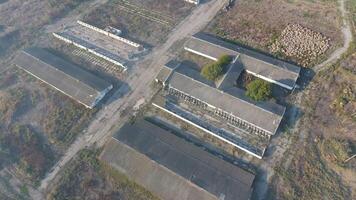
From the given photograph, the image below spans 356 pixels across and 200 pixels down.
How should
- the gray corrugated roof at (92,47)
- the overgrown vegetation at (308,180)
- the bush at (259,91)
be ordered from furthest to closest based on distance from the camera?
the gray corrugated roof at (92,47) → the bush at (259,91) → the overgrown vegetation at (308,180)

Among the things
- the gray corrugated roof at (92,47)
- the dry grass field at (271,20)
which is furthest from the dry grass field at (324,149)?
the gray corrugated roof at (92,47)

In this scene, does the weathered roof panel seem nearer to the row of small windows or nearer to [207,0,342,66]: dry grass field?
the row of small windows

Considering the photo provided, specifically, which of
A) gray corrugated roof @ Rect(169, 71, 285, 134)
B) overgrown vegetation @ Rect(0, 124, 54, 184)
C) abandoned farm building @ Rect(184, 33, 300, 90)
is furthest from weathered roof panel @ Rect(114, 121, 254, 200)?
abandoned farm building @ Rect(184, 33, 300, 90)

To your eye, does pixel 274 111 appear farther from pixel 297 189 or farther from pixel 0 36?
pixel 0 36

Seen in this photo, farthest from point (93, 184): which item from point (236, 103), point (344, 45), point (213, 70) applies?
point (344, 45)

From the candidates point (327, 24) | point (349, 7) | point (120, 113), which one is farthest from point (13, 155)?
point (349, 7)

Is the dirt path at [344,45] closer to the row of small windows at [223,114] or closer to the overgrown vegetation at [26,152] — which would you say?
the row of small windows at [223,114]

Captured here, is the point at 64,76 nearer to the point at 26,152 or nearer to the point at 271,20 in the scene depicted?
the point at 26,152
